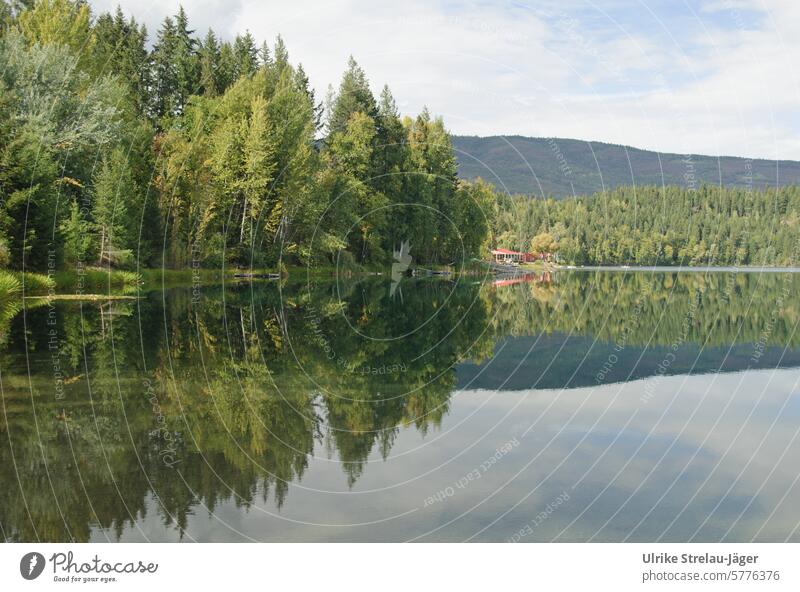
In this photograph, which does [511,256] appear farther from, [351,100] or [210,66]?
[210,66]

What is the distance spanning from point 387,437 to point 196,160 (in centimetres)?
4603

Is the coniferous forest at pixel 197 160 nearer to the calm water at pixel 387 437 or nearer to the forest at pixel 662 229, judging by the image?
the calm water at pixel 387 437

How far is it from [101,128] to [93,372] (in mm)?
33357

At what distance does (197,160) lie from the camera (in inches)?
2120

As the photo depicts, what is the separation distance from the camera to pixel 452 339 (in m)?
23.3

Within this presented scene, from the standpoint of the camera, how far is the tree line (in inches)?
1508

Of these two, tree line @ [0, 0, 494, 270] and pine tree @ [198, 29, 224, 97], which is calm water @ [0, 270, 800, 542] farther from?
pine tree @ [198, 29, 224, 97]

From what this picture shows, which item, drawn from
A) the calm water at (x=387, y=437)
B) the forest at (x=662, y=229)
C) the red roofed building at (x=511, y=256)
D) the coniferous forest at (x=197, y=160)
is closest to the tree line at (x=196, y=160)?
the coniferous forest at (x=197, y=160)

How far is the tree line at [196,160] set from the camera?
126 ft

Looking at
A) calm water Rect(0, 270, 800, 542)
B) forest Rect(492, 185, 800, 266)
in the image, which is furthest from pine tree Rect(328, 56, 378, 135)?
forest Rect(492, 185, 800, 266)

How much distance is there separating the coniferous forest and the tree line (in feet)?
0.44

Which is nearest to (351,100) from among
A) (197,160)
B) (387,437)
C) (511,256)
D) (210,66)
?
(210,66)

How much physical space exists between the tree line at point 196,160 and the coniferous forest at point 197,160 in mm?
135

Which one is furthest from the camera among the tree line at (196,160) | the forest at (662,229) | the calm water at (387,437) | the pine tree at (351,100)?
the forest at (662,229)
